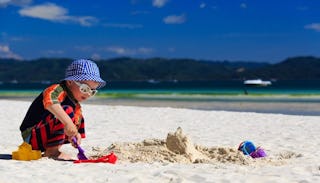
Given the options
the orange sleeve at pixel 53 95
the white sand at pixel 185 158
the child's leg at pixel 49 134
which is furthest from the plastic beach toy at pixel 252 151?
the orange sleeve at pixel 53 95

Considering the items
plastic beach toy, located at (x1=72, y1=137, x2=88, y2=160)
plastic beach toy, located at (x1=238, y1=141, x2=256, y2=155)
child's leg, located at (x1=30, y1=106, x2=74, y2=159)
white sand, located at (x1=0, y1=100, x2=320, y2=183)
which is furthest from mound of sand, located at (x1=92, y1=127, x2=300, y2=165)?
child's leg, located at (x1=30, y1=106, x2=74, y2=159)

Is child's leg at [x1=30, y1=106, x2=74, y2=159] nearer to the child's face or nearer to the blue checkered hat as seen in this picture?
the child's face

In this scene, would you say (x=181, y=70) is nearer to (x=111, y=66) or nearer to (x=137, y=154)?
(x=111, y=66)

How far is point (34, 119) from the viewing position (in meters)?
4.91

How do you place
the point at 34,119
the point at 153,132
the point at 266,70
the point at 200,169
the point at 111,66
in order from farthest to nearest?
the point at 111,66
the point at 266,70
the point at 153,132
the point at 34,119
the point at 200,169

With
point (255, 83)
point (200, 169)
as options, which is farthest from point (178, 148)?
point (255, 83)

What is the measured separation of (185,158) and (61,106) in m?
1.53

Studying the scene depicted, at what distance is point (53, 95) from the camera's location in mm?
4672

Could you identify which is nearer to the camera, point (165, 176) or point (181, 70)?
point (165, 176)

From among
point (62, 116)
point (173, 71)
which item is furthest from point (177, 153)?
point (173, 71)

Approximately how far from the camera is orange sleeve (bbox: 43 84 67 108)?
15.1 ft

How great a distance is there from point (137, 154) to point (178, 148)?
18.9 inches

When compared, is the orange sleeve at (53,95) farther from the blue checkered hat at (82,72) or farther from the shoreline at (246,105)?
the shoreline at (246,105)

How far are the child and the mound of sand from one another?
30.9 inches
